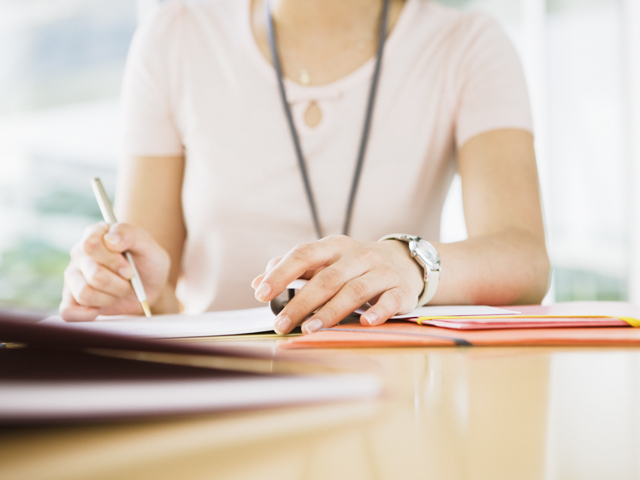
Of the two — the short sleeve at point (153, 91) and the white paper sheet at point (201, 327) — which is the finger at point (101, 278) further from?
the short sleeve at point (153, 91)

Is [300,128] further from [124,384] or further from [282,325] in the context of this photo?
[124,384]

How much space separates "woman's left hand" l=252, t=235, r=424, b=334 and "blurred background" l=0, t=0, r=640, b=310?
2801 millimetres

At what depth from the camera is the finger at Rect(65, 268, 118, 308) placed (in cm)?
63

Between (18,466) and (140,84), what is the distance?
1008 mm

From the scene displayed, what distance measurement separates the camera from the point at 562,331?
39cm

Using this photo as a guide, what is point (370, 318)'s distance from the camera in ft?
1.48

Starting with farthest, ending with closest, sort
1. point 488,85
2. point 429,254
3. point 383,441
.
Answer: point 488,85, point 429,254, point 383,441

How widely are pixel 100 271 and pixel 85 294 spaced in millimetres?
36

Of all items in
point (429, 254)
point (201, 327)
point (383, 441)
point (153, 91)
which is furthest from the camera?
point (153, 91)

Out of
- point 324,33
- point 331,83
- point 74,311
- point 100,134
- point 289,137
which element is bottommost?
point 74,311

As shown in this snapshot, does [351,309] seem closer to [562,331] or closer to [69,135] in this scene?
[562,331]

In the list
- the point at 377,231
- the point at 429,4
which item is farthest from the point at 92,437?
the point at 429,4

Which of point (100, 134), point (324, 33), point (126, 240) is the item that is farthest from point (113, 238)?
point (100, 134)

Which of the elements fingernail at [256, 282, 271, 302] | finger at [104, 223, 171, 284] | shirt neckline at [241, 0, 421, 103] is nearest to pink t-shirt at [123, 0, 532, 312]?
shirt neckline at [241, 0, 421, 103]
